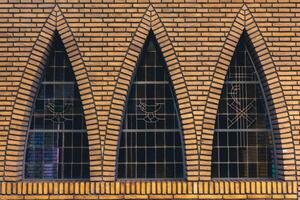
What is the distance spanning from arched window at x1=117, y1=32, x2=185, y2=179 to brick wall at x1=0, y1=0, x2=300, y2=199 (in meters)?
0.26

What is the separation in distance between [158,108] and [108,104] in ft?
2.50

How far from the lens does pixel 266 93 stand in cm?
555

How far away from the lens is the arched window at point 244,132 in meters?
5.62

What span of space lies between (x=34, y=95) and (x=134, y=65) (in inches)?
59.4

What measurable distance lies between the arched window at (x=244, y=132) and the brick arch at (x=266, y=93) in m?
0.14

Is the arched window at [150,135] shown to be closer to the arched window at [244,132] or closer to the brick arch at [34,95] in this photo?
the brick arch at [34,95]

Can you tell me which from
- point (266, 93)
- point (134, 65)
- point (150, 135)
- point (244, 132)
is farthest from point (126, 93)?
point (266, 93)

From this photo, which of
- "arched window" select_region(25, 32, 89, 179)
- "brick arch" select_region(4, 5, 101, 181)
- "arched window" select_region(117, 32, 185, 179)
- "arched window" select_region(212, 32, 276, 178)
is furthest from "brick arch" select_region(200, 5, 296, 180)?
"arched window" select_region(25, 32, 89, 179)

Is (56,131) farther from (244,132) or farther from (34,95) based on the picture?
(244,132)

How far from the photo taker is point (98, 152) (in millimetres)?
5328

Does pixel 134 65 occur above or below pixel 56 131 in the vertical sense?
above

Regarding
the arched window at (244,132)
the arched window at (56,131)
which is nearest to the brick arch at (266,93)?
the arched window at (244,132)

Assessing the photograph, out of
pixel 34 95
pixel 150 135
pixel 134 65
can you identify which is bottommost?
pixel 150 135

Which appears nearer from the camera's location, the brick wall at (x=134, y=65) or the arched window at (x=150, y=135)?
the brick wall at (x=134, y=65)
